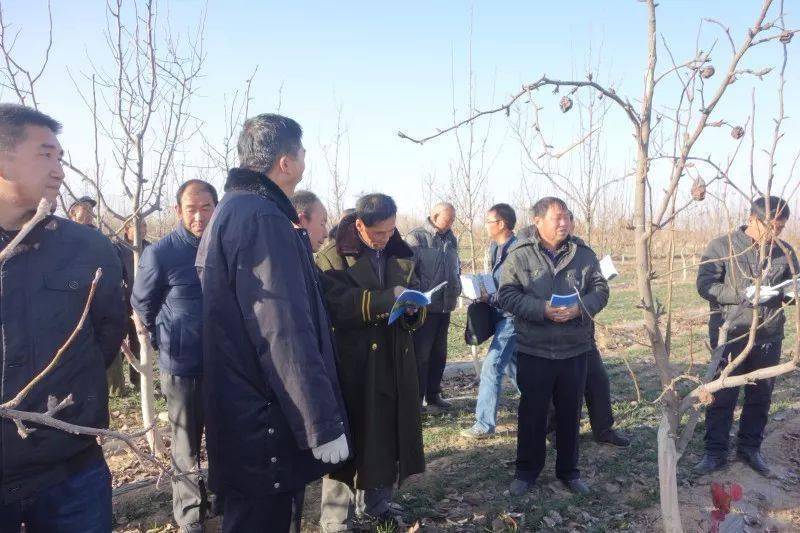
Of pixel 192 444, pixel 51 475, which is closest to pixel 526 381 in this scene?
pixel 192 444

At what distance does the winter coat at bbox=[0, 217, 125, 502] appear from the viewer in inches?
66.7

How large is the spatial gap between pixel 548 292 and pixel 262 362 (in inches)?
87.5

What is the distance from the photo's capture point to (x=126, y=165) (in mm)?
3861

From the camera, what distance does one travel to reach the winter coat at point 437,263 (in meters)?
5.27

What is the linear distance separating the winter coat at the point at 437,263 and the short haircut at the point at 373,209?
2227 mm

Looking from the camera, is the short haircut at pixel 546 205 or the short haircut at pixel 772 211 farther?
the short haircut at pixel 546 205

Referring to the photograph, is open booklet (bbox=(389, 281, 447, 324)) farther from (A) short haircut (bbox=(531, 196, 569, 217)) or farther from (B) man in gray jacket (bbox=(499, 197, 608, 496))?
(A) short haircut (bbox=(531, 196, 569, 217))

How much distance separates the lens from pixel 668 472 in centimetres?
228

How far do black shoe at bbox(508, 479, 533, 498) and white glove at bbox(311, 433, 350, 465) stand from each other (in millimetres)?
A: 2088

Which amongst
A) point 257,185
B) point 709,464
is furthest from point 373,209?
point 709,464

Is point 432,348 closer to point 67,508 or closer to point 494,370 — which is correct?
point 494,370

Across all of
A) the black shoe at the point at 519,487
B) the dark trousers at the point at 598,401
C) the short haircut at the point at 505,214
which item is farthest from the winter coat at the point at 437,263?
the black shoe at the point at 519,487

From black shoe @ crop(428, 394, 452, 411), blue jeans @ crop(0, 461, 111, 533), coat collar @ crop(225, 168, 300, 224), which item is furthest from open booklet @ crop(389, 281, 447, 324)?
black shoe @ crop(428, 394, 452, 411)

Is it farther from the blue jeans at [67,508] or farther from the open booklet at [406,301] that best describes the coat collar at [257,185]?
the blue jeans at [67,508]
